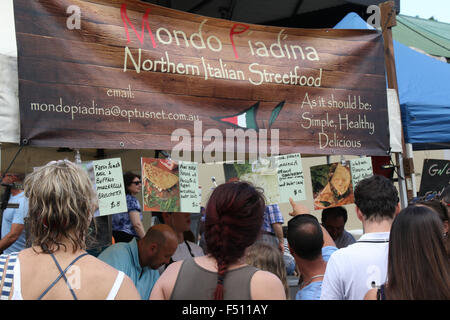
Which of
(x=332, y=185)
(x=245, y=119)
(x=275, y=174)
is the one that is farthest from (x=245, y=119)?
(x=332, y=185)

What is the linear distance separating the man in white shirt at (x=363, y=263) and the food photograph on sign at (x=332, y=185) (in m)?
1.63

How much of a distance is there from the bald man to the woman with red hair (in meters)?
1.66

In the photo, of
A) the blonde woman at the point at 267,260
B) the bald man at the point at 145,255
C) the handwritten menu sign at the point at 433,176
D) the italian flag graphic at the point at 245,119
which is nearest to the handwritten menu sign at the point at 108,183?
the bald man at the point at 145,255

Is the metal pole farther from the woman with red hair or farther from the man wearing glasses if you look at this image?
the woman with red hair

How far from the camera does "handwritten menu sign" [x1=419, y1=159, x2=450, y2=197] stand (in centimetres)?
475

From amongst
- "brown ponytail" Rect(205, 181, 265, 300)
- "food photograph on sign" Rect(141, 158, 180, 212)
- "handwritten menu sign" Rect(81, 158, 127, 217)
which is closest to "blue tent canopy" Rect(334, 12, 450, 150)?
"food photograph on sign" Rect(141, 158, 180, 212)

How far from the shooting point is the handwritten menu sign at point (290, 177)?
3.82 m

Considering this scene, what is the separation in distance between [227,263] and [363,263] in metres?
0.90

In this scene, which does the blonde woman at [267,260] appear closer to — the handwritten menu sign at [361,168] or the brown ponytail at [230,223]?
the brown ponytail at [230,223]

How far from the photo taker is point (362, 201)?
8.40 ft

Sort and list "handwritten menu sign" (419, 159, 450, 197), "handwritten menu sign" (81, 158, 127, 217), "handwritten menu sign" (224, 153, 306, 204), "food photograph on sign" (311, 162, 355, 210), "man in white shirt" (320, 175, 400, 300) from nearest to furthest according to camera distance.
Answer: "man in white shirt" (320, 175, 400, 300) < "handwritten menu sign" (81, 158, 127, 217) < "handwritten menu sign" (224, 153, 306, 204) < "food photograph on sign" (311, 162, 355, 210) < "handwritten menu sign" (419, 159, 450, 197)

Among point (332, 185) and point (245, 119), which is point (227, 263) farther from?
point (332, 185)
